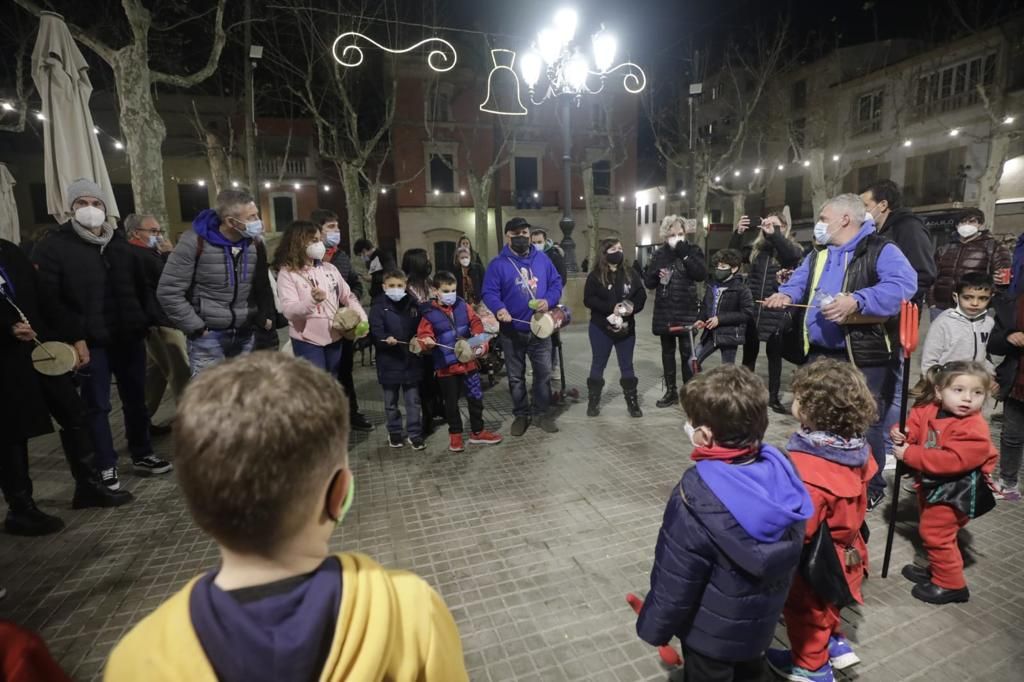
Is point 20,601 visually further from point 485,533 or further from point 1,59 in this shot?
point 1,59

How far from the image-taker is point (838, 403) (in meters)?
2.18

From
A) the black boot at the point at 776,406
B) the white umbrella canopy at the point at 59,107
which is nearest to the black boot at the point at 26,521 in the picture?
the white umbrella canopy at the point at 59,107

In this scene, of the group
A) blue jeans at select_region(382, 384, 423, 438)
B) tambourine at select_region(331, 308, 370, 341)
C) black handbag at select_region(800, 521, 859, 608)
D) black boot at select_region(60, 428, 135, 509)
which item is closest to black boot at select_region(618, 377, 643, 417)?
blue jeans at select_region(382, 384, 423, 438)

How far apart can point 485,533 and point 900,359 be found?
126 inches

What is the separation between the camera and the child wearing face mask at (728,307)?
18.8 ft

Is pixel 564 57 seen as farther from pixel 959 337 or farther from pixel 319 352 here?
pixel 959 337

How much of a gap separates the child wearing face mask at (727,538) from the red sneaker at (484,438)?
3233mm

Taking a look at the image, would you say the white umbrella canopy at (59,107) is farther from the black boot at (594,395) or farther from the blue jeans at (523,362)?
the black boot at (594,395)

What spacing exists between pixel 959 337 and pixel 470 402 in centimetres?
411

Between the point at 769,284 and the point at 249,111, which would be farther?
the point at 249,111

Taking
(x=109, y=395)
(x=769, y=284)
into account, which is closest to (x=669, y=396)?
(x=769, y=284)

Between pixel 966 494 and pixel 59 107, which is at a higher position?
pixel 59 107

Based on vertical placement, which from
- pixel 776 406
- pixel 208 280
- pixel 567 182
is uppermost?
pixel 567 182

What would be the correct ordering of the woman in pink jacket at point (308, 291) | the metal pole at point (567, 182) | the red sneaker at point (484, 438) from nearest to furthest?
the woman in pink jacket at point (308, 291)
the red sneaker at point (484, 438)
the metal pole at point (567, 182)
